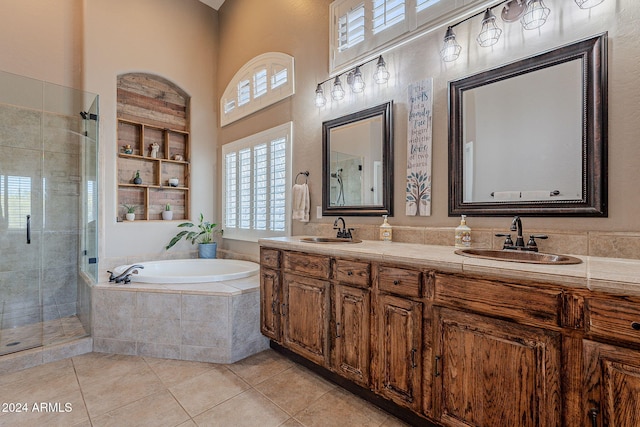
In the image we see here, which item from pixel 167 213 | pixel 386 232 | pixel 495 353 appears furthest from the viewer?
pixel 167 213

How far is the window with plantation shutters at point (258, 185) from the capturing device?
10.5 feet

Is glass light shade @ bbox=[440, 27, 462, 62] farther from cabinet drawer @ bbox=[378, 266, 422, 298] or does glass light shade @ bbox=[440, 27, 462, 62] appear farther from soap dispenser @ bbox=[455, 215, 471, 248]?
cabinet drawer @ bbox=[378, 266, 422, 298]

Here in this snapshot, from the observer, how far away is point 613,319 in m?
0.96

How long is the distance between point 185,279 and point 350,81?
2221 mm

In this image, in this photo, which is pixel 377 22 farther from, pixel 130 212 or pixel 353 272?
pixel 130 212

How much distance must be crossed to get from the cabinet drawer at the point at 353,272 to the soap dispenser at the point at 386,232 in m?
0.53

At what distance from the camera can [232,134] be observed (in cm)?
401

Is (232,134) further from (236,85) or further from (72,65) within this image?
(72,65)

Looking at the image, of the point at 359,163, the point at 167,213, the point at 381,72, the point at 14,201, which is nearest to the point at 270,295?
the point at 359,163

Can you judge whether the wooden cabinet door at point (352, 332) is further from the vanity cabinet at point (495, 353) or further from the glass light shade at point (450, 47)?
the glass light shade at point (450, 47)

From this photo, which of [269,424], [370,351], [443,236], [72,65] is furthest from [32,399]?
[72,65]

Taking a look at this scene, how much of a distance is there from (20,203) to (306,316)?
123 inches

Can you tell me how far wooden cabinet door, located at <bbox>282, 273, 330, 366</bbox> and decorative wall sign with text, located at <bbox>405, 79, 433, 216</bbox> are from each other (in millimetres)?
860

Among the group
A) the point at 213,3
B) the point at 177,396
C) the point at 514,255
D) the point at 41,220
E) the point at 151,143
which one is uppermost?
the point at 213,3
